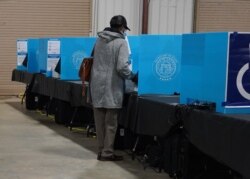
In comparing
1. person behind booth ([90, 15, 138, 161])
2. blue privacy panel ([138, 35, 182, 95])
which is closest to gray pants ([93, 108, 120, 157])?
person behind booth ([90, 15, 138, 161])

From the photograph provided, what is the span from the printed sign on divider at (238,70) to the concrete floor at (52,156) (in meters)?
1.38

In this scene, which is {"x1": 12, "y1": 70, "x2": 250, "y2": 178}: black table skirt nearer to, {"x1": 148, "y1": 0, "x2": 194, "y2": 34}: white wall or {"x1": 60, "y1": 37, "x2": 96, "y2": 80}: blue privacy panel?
{"x1": 60, "y1": 37, "x2": 96, "y2": 80}: blue privacy panel

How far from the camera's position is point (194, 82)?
3729 millimetres

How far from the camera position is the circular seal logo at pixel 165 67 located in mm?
4680

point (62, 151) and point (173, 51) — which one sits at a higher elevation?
point (173, 51)

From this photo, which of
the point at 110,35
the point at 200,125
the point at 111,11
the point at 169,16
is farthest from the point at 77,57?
the point at 169,16

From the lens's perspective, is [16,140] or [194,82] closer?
[194,82]

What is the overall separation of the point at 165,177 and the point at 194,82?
114 centimetres

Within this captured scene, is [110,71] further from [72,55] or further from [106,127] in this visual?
[72,55]

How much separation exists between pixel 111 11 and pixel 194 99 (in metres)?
8.30

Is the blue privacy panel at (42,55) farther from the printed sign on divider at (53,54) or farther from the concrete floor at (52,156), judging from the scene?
the concrete floor at (52,156)

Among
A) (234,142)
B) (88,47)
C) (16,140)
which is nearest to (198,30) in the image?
(88,47)

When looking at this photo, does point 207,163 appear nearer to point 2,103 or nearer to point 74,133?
point 74,133

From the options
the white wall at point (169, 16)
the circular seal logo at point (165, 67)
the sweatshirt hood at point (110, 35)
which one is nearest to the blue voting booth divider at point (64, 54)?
the sweatshirt hood at point (110, 35)
